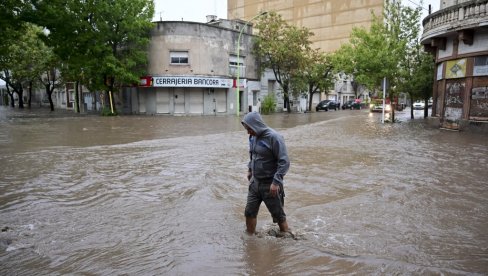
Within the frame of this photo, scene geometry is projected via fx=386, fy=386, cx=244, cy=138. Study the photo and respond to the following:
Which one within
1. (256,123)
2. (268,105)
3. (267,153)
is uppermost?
(256,123)

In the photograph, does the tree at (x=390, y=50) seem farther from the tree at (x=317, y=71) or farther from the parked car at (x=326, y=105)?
the parked car at (x=326, y=105)

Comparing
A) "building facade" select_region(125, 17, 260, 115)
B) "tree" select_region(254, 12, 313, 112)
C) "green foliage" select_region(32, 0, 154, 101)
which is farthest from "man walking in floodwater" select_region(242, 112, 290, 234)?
"tree" select_region(254, 12, 313, 112)

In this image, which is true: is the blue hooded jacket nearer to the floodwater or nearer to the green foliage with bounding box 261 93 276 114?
the floodwater

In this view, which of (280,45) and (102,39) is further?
(280,45)

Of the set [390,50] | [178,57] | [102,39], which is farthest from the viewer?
[178,57]

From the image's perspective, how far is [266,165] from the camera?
15.3ft

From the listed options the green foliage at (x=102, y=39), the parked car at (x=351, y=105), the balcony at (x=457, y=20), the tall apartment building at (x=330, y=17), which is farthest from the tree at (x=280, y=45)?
the parked car at (x=351, y=105)

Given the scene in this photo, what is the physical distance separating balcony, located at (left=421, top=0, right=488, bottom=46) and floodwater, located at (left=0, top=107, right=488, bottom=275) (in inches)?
263

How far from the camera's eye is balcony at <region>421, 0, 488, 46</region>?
15.0m

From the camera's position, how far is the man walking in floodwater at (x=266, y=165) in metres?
4.53

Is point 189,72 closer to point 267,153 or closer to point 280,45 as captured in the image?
point 280,45

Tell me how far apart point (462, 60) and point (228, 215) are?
15.7 meters

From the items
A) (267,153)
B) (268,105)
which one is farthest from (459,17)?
(268,105)

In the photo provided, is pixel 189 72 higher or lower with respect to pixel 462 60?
higher
